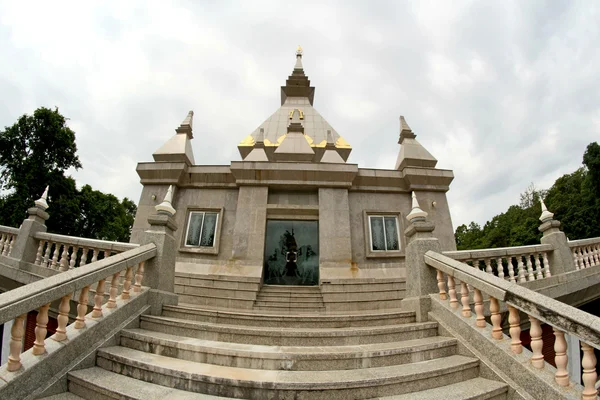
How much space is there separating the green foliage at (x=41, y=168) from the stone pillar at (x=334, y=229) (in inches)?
791

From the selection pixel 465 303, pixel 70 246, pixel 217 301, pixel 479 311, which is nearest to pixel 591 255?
pixel 465 303

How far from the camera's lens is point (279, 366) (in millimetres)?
3748

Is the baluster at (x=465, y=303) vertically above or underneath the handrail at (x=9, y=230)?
underneath

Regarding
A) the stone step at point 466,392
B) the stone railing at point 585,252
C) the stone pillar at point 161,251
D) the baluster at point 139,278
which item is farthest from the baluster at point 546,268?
the baluster at point 139,278

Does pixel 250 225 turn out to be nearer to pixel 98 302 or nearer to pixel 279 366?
pixel 98 302

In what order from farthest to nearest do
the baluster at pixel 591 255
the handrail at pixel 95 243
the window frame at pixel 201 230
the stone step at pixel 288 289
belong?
the window frame at pixel 201 230 < the stone step at pixel 288 289 < the baluster at pixel 591 255 < the handrail at pixel 95 243

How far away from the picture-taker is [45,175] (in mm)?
22094

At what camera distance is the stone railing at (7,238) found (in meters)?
8.12

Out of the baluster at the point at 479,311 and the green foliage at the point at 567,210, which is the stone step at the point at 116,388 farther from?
the green foliage at the point at 567,210

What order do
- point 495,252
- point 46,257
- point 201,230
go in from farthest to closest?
point 201,230 → point 46,257 → point 495,252

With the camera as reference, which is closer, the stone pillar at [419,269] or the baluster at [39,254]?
the stone pillar at [419,269]

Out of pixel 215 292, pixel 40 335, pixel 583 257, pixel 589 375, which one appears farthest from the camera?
pixel 215 292

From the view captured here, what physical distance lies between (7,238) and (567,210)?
40230 mm

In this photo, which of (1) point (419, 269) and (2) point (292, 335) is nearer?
(2) point (292, 335)
